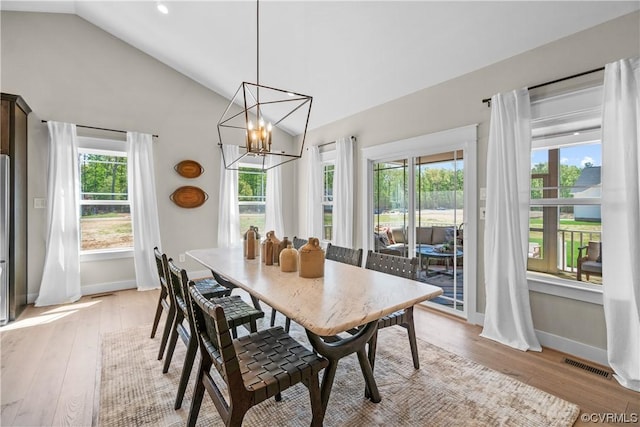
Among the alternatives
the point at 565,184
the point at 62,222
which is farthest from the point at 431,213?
the point at 62,222

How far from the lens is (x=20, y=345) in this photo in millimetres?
2592

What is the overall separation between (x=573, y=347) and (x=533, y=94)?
213cm

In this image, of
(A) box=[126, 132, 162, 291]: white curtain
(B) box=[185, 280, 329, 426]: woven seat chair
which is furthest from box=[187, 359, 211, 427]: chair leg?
(A) box=[126, 132, 162, 291]: white curtain

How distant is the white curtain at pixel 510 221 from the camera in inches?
100

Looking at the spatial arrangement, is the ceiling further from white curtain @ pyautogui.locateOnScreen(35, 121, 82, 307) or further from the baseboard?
the baseboard

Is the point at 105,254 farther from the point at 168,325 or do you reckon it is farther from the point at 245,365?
the point at 245,365

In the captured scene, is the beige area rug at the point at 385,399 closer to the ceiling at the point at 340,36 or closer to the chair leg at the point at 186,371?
the chair leg at the point at 186,371

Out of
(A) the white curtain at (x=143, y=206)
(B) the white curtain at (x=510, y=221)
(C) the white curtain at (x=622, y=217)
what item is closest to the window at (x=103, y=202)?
(A) the white curtain at (x=143, y=206)

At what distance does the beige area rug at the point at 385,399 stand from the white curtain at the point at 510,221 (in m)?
0.63

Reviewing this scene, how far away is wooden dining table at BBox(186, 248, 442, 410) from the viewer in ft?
4.28

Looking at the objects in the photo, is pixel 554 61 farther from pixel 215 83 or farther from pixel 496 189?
→ pixel 215 83

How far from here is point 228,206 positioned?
16.4 feet

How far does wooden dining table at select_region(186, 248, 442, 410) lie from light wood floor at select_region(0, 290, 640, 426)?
3.48 ft

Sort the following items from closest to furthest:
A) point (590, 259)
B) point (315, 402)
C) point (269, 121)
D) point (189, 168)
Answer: point (315, 402), point (590, 259), point (269, 121), point (189, 168)
